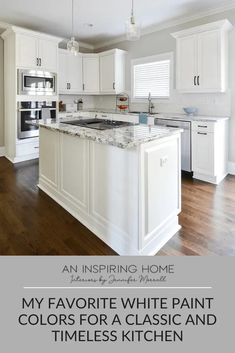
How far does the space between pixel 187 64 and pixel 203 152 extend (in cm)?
152

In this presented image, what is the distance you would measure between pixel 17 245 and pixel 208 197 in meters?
2.29

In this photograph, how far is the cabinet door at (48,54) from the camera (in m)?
5.04

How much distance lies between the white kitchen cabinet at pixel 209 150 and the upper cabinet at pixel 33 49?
3097mm

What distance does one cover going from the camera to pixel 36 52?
4969mm

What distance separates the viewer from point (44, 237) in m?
2.38

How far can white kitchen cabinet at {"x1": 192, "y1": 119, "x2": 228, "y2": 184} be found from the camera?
12.7ft

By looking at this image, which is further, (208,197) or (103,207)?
(208,197)

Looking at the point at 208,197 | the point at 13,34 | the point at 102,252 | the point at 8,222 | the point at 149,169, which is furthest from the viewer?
the point at 13,34

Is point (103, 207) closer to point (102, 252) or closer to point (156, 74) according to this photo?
point (102, 252)

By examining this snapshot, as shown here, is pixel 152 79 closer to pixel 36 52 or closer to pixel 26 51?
pixel 36 52

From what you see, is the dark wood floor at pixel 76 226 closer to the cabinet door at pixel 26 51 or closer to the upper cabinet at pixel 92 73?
the cabinet door at pixel 26 51

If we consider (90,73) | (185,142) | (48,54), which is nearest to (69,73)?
(90,73)

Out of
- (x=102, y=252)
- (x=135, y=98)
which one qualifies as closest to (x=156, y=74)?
(x=135, y=98)

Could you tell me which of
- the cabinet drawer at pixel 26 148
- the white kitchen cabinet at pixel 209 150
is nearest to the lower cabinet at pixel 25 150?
the cabinet drawer at pixel 26 148
